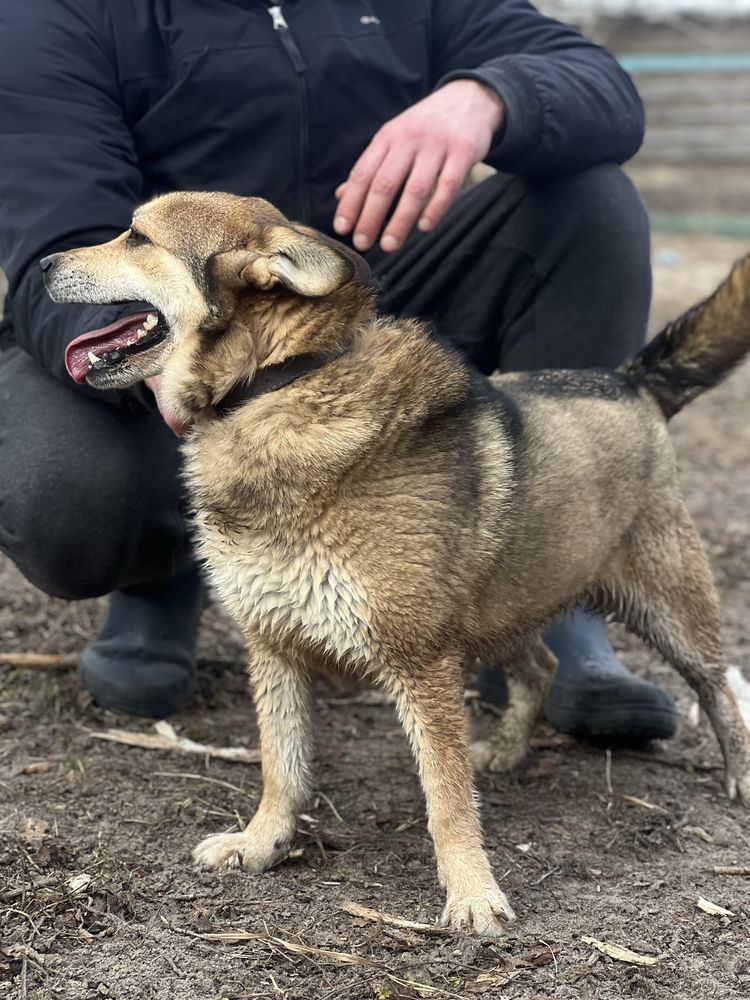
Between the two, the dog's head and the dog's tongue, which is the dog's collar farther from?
the dog's tongue

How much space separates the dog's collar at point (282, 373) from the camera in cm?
280

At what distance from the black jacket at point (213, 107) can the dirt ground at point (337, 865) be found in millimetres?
1222

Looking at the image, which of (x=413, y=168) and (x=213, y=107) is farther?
(x=213, y=107)

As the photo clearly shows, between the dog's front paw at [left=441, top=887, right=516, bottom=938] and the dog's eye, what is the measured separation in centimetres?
178

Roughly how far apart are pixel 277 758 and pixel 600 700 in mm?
1183

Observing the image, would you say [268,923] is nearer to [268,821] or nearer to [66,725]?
[268,821]

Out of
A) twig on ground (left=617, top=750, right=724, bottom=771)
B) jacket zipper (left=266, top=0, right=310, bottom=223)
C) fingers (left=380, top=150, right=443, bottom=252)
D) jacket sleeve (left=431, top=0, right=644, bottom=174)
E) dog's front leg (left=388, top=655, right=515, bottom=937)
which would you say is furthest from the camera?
twig on ground (left=617, top=750, right=724, bottom=771)

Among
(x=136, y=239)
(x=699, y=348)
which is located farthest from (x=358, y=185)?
(x=699, y=348)

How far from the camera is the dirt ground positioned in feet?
8.25

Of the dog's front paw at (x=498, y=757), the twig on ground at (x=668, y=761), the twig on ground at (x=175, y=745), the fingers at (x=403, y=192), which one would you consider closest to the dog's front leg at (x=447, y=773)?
the dog's front paw at (x=498, y=757)

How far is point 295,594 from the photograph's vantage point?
9.09ft

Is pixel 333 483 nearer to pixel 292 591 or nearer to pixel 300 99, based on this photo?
pixel 292 591

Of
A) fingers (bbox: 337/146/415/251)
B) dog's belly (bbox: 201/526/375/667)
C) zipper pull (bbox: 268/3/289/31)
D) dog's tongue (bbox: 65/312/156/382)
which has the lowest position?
dog's belly (bbox: 201/526/375/667)

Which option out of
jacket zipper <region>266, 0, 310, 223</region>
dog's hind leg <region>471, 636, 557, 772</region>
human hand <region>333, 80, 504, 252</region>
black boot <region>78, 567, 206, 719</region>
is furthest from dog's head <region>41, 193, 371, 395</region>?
dog's hind leg <region>471, 636, 557, 772</region>
